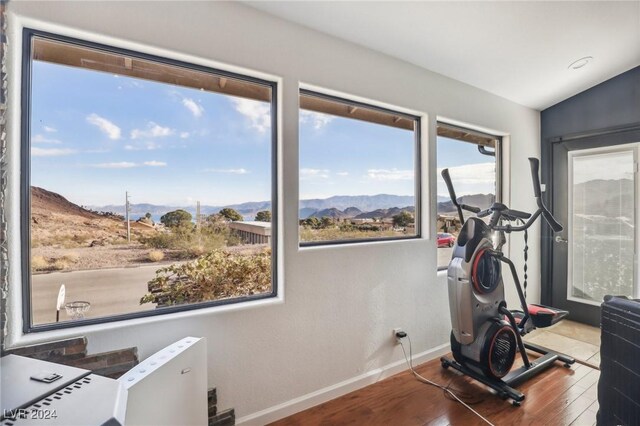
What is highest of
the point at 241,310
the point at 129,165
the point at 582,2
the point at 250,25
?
the point at 582,2

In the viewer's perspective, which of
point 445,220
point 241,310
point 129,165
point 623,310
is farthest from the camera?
point 445,220

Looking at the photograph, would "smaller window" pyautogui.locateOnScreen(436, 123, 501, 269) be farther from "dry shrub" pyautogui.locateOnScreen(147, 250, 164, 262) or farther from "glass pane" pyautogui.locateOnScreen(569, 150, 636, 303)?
"dry shrub" pyautogui.locateOnScreen(147, 250, 164, 262)

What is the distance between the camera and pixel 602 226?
3.29 meters

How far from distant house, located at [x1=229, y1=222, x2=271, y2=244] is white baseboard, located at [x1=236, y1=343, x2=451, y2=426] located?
107 cm

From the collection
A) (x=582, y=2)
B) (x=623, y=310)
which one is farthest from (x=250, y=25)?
(x=623, y=310)

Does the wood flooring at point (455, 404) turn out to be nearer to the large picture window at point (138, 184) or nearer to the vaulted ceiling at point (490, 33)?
the large picture window at point (138, 184)

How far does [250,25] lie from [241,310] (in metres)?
1.73

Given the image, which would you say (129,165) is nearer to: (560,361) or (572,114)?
(560,361)

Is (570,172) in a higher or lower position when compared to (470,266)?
higher

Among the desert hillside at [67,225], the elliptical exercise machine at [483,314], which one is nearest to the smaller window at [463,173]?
the elliptical exercise machine at [483,314]

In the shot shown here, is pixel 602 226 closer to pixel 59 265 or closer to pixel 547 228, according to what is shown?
pixel 547 228

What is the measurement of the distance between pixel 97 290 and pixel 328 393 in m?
1.60

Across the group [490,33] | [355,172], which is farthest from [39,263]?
[490,33]

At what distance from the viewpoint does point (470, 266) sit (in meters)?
2.19
